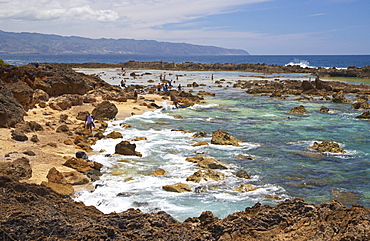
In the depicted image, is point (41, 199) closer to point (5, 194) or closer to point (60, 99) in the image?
point (5, 194)

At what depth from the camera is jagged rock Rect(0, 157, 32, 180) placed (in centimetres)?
1138

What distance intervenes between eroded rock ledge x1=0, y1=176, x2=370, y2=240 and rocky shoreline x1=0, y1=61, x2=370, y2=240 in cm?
1

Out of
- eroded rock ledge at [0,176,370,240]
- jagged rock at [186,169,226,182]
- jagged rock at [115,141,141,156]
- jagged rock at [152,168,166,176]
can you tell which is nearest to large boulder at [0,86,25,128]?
jagged rock at [115,141,141,156]

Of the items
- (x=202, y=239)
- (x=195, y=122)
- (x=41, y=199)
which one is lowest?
(x=195, y=122)

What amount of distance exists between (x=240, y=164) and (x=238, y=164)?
0.09 m

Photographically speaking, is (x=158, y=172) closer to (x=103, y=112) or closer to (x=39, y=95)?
(x=103, y=112)

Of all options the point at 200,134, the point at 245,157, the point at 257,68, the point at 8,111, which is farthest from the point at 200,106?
the point at 257,68

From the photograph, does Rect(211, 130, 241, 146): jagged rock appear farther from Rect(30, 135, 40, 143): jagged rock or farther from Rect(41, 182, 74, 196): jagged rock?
Rect(41, 182, 74, 196): jagged rock

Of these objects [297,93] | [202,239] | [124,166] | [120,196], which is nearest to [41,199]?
[202,239]

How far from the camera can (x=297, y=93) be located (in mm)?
47688

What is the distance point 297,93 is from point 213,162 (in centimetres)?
3501

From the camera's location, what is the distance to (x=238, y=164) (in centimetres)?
1656

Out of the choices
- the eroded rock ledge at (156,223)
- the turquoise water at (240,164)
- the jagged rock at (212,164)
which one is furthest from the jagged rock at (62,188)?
the jagged rock at (212,164)

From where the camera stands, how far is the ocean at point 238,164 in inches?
476
